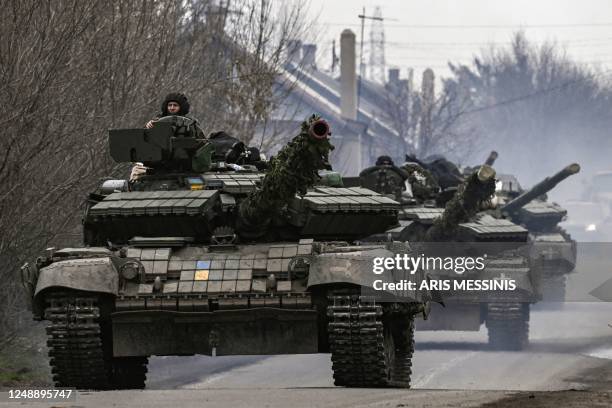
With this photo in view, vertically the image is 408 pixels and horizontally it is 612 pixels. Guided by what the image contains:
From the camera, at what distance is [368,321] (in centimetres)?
1683

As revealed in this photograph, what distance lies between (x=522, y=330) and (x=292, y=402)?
469 inches

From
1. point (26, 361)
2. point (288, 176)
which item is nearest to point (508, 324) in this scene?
point (26, 361)

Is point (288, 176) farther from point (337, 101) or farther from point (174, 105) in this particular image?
point (337, 101)

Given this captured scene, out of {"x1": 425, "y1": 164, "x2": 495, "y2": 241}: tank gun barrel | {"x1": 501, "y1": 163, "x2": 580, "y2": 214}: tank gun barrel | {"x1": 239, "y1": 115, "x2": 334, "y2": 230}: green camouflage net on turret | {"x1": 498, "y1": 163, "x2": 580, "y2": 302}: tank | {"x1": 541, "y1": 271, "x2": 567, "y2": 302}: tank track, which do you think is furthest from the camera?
{"x1": 541, "y1": 271, "x2": 567, "y2": 302}: tank track

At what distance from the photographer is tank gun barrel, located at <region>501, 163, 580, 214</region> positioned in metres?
30.8

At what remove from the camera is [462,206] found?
25.4 metres

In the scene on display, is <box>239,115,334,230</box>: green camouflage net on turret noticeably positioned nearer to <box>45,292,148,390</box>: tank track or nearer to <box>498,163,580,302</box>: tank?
<box>45,292,148,390</box>: tank track

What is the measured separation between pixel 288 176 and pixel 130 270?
5.82 ft

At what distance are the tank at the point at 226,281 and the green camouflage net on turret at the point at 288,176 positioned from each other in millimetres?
14

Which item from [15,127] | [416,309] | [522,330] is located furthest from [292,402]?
[522,330]

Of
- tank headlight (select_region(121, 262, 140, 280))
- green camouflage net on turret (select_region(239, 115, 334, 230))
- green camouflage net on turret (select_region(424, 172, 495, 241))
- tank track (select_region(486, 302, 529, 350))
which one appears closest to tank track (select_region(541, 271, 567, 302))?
tank track (select_region(486, 302, 529, 350))

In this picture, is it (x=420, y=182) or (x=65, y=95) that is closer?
(x=65, y=95)

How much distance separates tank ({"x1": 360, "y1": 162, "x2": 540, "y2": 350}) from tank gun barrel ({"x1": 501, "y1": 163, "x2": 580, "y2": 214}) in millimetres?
3674

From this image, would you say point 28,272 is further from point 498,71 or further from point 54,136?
point 498,71
